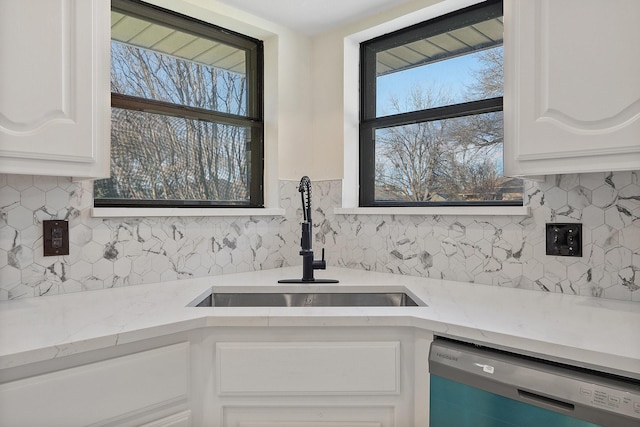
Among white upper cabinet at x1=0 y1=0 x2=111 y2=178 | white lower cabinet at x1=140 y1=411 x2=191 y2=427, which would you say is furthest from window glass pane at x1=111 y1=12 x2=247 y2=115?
white lower cabinet at x1=140 y1=411 x2=191 y2=427

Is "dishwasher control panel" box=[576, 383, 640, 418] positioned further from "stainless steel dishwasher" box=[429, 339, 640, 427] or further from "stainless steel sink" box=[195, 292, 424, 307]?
"stainless steel sink" box=[195, 292, 424, 307]

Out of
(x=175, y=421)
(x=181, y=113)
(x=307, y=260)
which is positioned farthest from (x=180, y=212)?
(x=175, y=421)

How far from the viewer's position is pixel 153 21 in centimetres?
202

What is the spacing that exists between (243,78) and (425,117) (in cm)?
100

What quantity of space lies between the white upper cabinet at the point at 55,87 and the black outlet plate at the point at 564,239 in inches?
64.8

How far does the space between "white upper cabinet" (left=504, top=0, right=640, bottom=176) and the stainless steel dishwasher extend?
2.00 feet

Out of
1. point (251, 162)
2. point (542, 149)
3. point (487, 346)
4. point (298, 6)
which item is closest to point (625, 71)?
point (542, 149)

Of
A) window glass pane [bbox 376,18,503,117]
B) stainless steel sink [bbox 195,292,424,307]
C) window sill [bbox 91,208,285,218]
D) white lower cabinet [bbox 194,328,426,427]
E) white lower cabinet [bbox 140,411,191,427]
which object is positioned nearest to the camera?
white lower cabinet [bbox 140,411,191,427]

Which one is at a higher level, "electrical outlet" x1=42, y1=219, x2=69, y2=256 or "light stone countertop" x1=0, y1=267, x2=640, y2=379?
"electrical outlet" x1=42, y1=219, x2=69, y2=256

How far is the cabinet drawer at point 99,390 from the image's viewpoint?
3.36 ft

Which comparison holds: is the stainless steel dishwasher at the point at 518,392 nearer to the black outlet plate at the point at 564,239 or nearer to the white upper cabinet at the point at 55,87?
the black outlet plate at the point at 564,239

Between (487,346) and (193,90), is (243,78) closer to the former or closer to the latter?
(193,90)

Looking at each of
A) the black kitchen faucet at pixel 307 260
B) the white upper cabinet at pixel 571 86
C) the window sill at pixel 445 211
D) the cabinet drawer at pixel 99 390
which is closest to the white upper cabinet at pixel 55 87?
the cabinet drawer at pixel 99 390

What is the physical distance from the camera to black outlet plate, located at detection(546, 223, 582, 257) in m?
1.63
